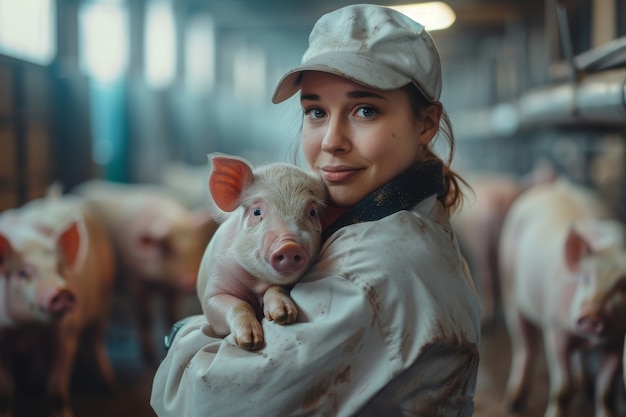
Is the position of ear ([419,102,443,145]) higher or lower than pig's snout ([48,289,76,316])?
higher

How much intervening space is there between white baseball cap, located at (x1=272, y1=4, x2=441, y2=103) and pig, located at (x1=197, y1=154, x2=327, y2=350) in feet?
0.68

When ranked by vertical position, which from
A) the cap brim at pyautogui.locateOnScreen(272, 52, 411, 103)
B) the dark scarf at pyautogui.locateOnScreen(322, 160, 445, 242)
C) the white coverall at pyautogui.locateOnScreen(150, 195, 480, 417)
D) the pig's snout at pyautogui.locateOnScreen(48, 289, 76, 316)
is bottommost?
the pig's snout at pyautogui.locateOnScreen(48, 289, 76, 316)

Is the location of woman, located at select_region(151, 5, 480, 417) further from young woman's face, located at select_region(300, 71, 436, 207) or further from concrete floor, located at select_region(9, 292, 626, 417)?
concrete floor, located at select_region(9, 292, 626, 417)

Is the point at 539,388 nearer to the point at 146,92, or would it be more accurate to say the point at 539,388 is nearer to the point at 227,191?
the point at 227,191

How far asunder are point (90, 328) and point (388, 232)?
9.49 feet

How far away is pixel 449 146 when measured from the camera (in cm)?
150

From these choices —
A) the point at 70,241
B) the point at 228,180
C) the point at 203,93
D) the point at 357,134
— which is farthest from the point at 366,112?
the point at 203,93

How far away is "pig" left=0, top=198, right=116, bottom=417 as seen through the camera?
103 inches

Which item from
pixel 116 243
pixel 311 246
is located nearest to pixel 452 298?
pixel 311 246

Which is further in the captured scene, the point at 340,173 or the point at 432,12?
the point at 432,12

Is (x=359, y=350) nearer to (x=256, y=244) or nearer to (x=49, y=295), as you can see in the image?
(x=256, y=244)

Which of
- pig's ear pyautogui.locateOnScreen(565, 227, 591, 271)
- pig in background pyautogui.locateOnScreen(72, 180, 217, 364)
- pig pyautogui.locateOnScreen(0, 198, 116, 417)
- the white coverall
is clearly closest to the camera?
the white coverall

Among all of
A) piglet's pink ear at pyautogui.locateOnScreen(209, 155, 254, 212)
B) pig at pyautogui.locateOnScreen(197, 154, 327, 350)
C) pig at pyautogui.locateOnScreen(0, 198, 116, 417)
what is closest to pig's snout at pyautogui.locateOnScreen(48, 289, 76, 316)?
pig at pyautogui.locateOnScreen(0, 198, 116, 417)

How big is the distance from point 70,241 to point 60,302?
0.38 meters
